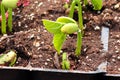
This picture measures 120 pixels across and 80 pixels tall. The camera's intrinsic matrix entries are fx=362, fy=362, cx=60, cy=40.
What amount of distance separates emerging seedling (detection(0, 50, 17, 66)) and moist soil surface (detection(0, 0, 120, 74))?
0.05m

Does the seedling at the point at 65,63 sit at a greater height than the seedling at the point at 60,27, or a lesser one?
lesser

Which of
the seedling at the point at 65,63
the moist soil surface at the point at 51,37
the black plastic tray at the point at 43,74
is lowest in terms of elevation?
the black plastic tray at the point at 43,74

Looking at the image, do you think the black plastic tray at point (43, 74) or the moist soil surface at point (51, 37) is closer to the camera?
the black plastic tray at point (43, 74)

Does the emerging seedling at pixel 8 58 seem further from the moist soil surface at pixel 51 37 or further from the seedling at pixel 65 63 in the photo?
the seedling at pixel 65 63

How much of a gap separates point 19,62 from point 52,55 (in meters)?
0.14

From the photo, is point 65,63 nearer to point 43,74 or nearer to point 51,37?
point 43,74

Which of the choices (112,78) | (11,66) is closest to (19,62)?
(11,66)

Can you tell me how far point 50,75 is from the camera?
1357mm

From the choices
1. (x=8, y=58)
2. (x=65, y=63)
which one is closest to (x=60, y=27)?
(x=65, y=63)

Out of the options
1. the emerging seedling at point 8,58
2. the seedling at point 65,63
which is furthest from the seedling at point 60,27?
the emerging seedling at point 8,58

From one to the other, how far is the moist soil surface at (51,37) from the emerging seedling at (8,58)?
0.15ft

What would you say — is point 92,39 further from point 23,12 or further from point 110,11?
point 23,12

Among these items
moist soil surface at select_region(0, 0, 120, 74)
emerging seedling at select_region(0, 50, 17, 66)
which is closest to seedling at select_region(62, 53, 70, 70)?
moist soil surface at select_region(0, 0, 120, 74)

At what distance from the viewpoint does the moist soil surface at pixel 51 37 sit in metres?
1.44
